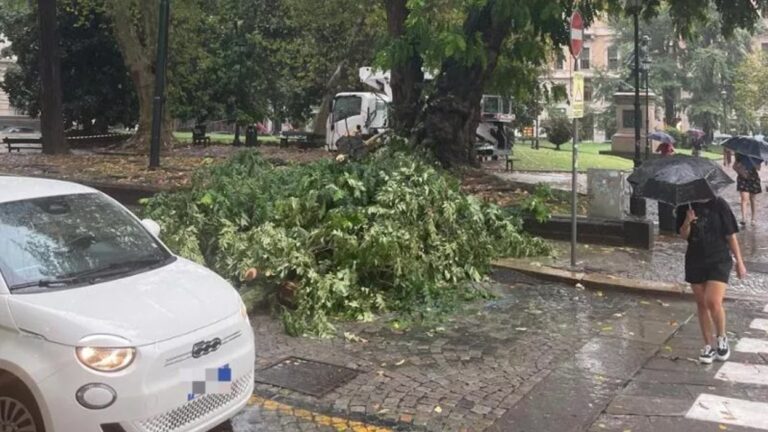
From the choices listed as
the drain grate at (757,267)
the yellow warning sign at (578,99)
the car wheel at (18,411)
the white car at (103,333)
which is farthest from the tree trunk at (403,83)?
the car wheel at (18,411)

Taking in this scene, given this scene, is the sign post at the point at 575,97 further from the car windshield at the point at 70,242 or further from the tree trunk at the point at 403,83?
the tree trunk at the point at 403,83

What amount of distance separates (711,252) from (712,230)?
0.60ft

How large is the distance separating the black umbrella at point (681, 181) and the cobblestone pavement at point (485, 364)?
1.42m

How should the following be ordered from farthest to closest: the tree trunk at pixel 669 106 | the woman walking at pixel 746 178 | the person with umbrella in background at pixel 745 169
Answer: the tree trunk at pixel 669 106 → the woman walking at pixel 746 178 → the person with umbrella in background at pixel 745 169

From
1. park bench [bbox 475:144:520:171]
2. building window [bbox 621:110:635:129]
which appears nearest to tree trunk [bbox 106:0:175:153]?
park bench [bbox 475:144:520:171]

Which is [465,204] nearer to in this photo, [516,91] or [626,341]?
[626,341]

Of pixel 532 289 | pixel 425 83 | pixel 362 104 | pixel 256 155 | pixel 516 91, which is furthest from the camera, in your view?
pixel 362 104

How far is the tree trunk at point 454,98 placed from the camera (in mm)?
16203

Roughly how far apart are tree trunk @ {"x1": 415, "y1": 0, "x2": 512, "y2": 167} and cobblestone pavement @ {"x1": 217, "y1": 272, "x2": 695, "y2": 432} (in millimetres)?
8154

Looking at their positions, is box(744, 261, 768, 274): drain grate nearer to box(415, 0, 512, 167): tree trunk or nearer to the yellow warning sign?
the yellow warning sign

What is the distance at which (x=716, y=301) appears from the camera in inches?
254

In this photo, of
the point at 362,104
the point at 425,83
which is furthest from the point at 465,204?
the point at 362,104

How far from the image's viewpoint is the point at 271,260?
7996 mm

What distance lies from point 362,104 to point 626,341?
2403cm
